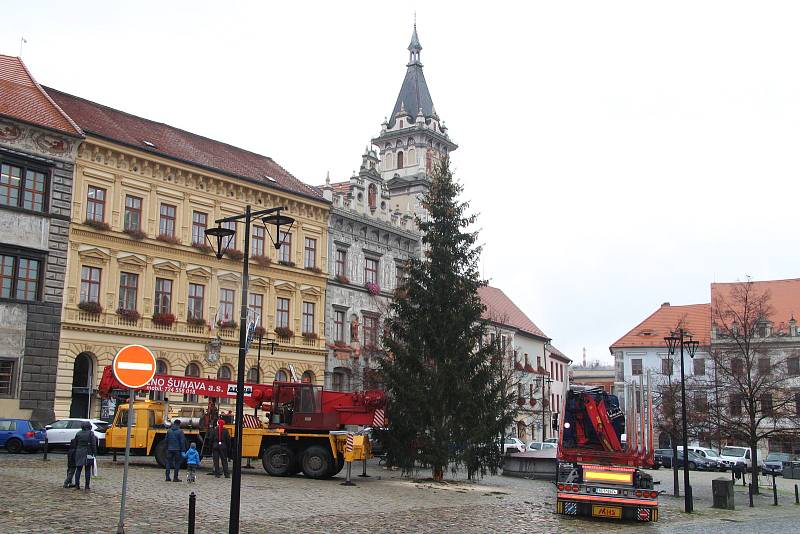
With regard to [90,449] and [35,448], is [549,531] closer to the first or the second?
[90,449]

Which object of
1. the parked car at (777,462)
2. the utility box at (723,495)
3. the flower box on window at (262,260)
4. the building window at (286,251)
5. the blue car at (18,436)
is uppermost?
the building window at (286,251)

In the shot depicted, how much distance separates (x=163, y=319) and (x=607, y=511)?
86.1 feet

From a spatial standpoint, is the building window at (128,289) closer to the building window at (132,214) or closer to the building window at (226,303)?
the building window at (132,214)

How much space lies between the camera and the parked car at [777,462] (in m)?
50.9

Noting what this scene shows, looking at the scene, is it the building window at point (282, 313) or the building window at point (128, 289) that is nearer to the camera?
the building window at point (128, 289)

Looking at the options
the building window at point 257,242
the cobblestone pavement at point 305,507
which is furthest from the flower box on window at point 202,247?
the cobblestone pavement at point 305,507

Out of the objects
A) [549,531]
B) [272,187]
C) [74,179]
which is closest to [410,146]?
[272,187]

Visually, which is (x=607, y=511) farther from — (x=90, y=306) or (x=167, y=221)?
(x=167, y=221)

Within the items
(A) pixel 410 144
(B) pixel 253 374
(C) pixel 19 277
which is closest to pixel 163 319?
(B) pixel 253 374

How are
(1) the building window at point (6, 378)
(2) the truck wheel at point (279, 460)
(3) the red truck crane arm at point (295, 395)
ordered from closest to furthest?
(2) the truck wheel at point (279, 460) → (3) the red truck crane arm at point (295, 395) → (1) the building window at point (6, 378)

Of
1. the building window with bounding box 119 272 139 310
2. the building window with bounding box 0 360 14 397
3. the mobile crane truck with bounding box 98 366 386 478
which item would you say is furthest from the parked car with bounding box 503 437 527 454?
the building window with bounding box 0 360 14 397

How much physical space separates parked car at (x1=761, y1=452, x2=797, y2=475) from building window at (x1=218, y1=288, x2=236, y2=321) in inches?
1253

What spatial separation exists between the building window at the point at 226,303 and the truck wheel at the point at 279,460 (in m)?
17.4

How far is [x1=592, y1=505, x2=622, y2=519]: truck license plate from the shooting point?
65.7 feet
